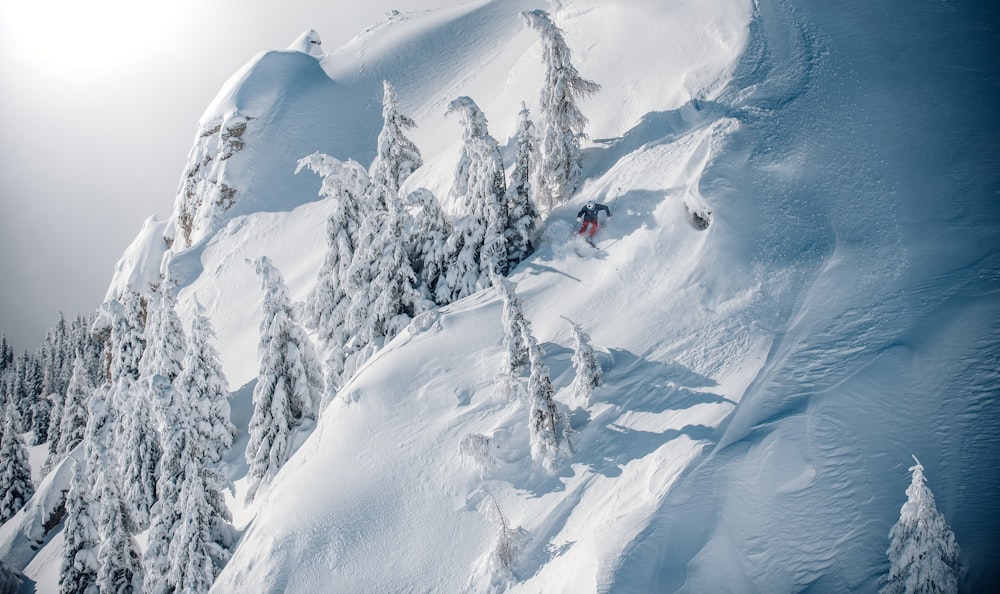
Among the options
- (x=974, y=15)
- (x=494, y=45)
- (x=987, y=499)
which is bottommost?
(x=987, y=499)

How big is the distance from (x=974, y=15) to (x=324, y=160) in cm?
2436

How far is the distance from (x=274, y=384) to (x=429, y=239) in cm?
784

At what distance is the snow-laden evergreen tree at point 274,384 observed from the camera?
20.8 meters

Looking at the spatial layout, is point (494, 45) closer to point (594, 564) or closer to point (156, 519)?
point (156, 519)

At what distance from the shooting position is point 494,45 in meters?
46.2

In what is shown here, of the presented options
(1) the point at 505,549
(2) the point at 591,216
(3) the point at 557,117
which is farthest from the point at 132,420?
(3) the point at 557,117

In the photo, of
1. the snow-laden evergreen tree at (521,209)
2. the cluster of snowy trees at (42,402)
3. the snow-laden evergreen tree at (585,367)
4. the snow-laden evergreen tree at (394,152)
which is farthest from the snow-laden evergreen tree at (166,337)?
the cluster of snowy trees at (42,402)

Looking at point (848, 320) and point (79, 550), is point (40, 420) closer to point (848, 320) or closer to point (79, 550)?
point (79, 550)

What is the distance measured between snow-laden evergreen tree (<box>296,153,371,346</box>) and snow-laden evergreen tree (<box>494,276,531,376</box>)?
31.0ft

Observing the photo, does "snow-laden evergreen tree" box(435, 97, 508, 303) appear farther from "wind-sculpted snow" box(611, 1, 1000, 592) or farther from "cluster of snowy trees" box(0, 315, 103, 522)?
"cluster of snowy trees" box(0, 315, 103, 522)

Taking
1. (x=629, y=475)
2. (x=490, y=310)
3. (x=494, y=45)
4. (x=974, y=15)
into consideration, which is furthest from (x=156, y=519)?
(x=494, y=45)

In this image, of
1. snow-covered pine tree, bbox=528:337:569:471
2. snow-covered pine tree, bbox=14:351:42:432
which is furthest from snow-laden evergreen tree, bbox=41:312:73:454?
snow-covered pine tree, bbox=528:337:569:471

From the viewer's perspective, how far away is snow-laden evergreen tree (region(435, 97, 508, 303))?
1953 centimetres

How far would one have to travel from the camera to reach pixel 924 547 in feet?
26.4
